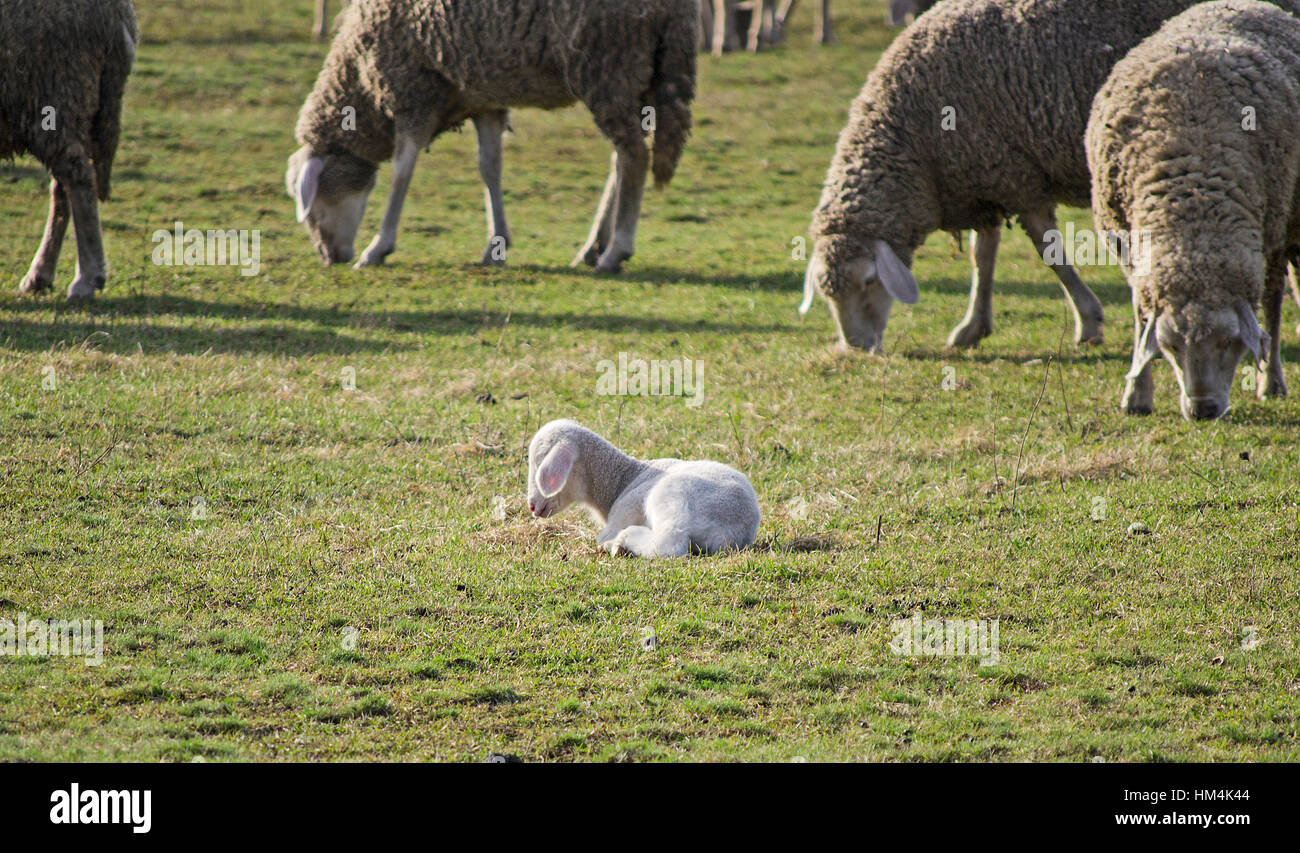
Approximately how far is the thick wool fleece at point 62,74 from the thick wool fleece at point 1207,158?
7.60 meters

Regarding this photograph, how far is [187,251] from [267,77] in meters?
9.60

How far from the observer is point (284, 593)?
5457mm

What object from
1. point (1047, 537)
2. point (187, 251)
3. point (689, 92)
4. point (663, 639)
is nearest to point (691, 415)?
point (1047, 537)

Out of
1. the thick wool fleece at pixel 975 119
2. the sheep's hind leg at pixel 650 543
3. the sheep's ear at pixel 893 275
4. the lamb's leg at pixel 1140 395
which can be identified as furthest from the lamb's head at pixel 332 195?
the sheep's hind leg at pixel 650 543

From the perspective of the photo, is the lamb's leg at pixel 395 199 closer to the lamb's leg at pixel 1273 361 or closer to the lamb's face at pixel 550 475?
the lamb's face at pixel 550 475

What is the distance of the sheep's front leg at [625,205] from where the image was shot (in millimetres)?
13211

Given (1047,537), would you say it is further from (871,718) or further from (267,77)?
(267,77)

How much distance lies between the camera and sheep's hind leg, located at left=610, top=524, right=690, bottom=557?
19.2 feet

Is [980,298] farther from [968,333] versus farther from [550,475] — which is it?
[550,475]

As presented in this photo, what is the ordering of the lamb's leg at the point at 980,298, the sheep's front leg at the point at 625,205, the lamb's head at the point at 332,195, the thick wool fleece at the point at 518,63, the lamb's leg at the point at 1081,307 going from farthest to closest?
the lamb's head at the point at 332,195
the sheep's front leg at the point at 625,205
the thick wool fleece at the point at 518,63
the lamb's leg at the point at 980,298
the lamb's leg at the point at 1081,307

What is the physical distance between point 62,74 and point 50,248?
1.50m

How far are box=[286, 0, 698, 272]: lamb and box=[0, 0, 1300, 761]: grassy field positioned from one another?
85 centimetres

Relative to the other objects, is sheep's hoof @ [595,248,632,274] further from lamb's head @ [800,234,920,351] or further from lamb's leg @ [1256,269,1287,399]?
lamb's leg @ [1256,269,1287,399]

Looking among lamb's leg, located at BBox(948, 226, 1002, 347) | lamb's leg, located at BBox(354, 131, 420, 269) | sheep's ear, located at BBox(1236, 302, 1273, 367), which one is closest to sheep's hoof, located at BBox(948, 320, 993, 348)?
lamb's leg, located at BBox(948, 226, 1002, 347)
